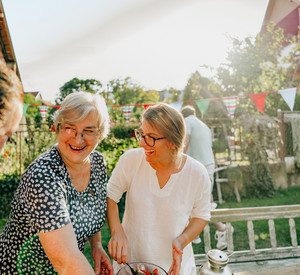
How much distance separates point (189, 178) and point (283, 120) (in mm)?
6679

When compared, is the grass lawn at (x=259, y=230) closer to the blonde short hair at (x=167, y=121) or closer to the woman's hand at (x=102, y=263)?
the woman's hand at (x=102, y=263)

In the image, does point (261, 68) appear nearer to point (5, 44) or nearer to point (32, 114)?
point (5, 44)

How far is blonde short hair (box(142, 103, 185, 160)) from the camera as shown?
1.67 m

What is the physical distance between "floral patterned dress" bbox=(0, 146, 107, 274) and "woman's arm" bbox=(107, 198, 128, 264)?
0.35ft

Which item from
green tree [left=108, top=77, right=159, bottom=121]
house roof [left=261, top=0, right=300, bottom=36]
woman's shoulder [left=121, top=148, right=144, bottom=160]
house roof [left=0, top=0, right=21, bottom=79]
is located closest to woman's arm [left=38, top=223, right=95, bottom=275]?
woman's shoulder [left=121, top=148, right=144, bottom=160]

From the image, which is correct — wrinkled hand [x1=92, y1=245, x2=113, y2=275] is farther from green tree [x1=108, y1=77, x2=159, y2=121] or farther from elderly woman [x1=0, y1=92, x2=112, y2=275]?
green tree [x1=108, y1=77, x2=159, y2=121]

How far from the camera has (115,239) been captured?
154 centimetres

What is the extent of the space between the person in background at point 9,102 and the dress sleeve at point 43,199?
12.0 inches

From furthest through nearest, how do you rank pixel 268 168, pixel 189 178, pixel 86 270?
pixel 268 168, pixel 189 178, pixel 86 270

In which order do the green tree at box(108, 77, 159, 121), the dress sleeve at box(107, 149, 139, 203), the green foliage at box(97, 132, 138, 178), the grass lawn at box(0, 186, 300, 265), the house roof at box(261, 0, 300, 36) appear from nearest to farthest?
the dress sleeve at box(107, 149, 139, 203), the grass lawn at box(0, 186, 300, 265), the green foliage at box(97, 132, 138, 178), the house roof at box(261, 0, 300, 36), the green tree at box(108, 77, 159, 121)

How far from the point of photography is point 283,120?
7.32m

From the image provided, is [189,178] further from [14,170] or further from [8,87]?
[14,170]

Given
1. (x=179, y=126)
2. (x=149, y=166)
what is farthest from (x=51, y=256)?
(x=179, y=126)

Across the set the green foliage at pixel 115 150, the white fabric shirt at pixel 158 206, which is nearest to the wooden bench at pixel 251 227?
the white fabric shirt at pixel 158 206
